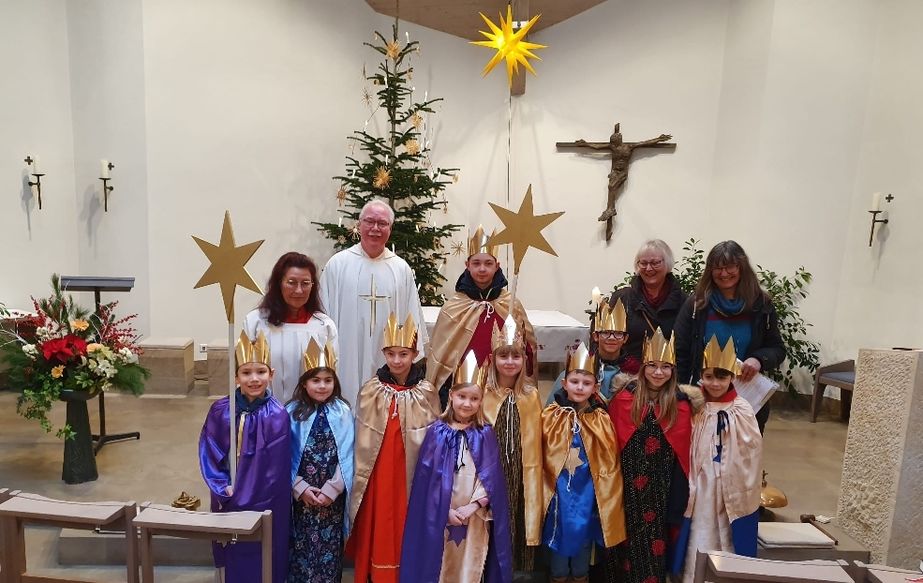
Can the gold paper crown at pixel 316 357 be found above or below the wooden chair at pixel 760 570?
above

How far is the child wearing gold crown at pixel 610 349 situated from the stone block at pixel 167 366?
409cm

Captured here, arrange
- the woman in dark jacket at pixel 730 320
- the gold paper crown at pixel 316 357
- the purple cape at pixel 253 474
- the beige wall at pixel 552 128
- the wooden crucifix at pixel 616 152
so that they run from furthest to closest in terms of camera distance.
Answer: the wooden crucifix at pixel 616 152 → the beige wall at pixel 552 128 → the woman in dark jacket at pixel 730 320 → the gold paper crown at pixel 316 357 → the purple cape at pixel 253 474

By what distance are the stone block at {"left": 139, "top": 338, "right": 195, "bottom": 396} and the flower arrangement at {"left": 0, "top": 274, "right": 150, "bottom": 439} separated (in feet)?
6.00

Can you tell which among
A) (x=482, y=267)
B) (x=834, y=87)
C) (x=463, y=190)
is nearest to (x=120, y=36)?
(x=463, y=190)

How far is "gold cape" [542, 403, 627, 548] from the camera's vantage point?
2.52 m

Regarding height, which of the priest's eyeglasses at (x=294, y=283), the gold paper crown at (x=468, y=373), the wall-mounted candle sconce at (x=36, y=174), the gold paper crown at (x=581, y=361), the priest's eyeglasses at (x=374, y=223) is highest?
the wall-mounted candle sconce at (x=36, y=174)

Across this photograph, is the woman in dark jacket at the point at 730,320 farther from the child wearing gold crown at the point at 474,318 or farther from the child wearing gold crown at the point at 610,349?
the child wearing gold crown at the point at 474,318

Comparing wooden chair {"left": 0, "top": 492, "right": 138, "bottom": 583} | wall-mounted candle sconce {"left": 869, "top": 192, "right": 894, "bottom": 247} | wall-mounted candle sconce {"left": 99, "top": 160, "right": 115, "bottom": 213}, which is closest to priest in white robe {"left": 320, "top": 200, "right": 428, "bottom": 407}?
wooden chair {"left": 0, "top": 492, "right": 138, "bottom": 583}

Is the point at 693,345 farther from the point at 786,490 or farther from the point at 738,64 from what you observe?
the point at 738,64

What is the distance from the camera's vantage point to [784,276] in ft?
18.5

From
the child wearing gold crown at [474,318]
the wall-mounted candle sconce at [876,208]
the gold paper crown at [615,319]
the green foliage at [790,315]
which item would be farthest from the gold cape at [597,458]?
the wall-mounted candle sconce at [876,208]

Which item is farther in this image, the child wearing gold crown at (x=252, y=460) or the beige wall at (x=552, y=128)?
the beige wall at (x=552, y=128)

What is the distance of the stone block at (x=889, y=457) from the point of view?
2785 millimetres

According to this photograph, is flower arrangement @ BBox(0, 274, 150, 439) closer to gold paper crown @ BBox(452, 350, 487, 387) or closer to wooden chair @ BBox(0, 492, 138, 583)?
wooden chair @ BBox(0, 492, 138, 583)
